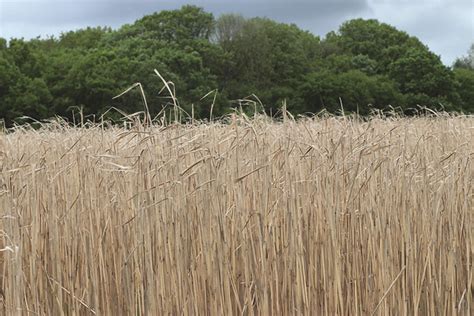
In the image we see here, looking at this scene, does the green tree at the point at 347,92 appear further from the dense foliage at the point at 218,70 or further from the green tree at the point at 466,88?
the green tree at the point at 466,88

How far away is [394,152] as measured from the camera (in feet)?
10.1

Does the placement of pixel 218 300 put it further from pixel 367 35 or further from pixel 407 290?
pixel 367 35

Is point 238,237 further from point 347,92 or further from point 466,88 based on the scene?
point 466,88

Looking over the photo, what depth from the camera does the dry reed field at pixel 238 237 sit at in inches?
96.6

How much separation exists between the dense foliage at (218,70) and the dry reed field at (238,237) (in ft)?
56.9

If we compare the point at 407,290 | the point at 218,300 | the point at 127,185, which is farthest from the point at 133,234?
the point at 407,290

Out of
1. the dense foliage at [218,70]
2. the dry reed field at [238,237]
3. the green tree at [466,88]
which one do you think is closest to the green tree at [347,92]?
the dense foliage at [218,70]

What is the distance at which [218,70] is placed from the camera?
29812 mm

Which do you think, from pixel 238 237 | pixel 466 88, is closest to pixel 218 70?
pixel 466 88

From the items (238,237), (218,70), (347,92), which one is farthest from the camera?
(218,70)

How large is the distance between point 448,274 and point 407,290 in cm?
15

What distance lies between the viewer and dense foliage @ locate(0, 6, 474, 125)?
22438 mm

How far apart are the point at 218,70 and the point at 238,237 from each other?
90.3 feet

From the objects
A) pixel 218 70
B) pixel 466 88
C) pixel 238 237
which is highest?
pixel 218 70
